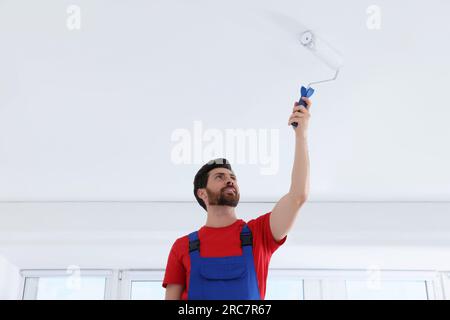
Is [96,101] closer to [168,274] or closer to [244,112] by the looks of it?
[244,112]

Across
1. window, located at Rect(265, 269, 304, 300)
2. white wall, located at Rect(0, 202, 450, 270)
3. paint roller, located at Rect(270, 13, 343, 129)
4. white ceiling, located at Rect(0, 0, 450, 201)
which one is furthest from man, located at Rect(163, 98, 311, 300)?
window, located at Rect(265, 269, 304, 300)

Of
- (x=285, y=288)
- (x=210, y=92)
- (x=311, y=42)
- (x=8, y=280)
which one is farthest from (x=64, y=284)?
(x=311, y=42)

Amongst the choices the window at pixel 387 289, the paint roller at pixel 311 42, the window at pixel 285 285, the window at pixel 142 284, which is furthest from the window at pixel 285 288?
the paint roller at pixel 311 42

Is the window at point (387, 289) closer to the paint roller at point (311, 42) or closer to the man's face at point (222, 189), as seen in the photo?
the paint roller at point (311, 42)

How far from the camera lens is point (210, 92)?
2137 millimetres

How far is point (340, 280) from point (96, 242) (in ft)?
5.34

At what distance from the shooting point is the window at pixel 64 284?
3527 millimetres

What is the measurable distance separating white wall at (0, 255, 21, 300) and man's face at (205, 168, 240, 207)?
243 centimetres

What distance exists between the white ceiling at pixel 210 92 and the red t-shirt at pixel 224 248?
31.2 inches

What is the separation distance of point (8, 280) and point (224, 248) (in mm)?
2652

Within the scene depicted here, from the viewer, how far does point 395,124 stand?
2367 millimetres

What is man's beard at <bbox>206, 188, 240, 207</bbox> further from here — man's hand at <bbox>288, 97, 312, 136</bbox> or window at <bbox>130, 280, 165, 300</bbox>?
window at <bbox>130, 280, 165, 300</bbox>

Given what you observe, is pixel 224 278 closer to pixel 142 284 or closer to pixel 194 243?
pixel 194 243
